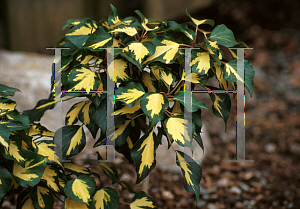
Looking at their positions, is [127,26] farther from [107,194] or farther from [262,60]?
[262,60]

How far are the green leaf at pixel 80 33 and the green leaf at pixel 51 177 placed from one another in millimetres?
349

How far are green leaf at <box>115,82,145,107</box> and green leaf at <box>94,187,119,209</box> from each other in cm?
32

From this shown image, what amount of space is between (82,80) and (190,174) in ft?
1.21

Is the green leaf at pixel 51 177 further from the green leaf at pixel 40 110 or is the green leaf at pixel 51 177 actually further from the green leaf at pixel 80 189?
the green leaf at pixel 40 110

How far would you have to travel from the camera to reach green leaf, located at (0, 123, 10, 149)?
0.61 metres

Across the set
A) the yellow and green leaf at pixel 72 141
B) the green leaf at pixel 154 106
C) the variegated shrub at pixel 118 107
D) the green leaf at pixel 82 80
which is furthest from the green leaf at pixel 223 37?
the yellow and green leaf at pixel 72 141

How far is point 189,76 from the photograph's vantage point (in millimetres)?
697

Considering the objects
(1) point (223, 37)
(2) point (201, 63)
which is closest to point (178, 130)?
(2) point (201, 63)

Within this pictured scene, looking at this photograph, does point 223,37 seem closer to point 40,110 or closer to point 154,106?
point 154,106

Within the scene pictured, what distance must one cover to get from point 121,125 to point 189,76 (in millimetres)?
238

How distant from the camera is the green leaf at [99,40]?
27.5 inches

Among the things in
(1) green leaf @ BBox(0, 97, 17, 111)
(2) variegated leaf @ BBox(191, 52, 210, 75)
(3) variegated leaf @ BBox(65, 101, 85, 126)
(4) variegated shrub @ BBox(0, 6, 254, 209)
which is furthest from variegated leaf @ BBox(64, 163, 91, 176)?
(2) variegated leaf @ BBox(191, 52, 210, 75)

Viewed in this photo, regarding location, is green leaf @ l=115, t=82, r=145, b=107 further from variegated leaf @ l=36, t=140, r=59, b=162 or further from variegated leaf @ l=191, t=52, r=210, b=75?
variegated leaf @ l=36, t=140, r=59, b=162

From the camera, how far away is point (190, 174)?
0.71 metres
